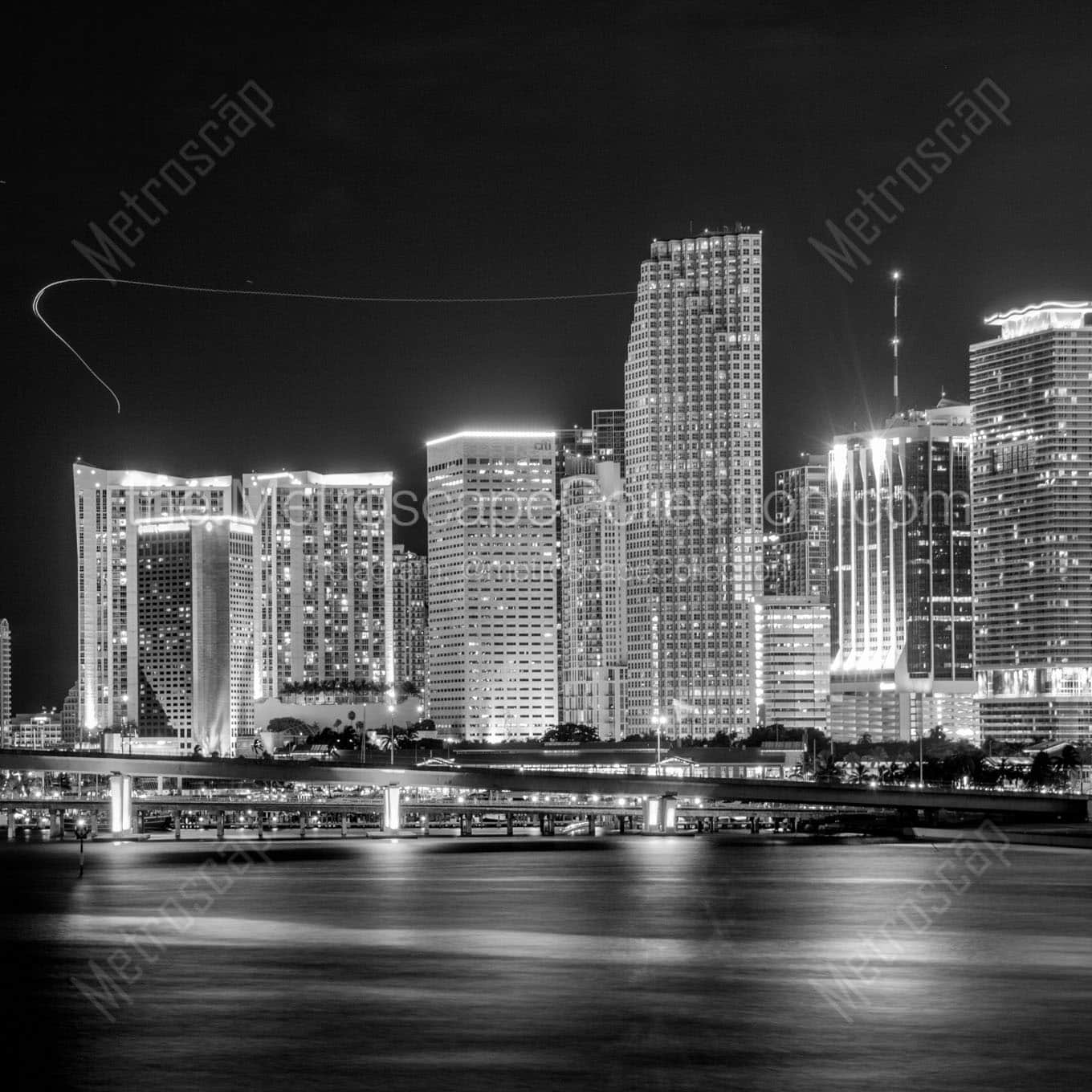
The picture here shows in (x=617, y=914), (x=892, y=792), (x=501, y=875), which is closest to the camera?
(x=617, y=914)

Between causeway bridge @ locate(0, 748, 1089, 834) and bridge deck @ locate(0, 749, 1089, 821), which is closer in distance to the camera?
bridge deck @ locate(0, 749, 1089, 821)

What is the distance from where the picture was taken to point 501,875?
131500 millimetres

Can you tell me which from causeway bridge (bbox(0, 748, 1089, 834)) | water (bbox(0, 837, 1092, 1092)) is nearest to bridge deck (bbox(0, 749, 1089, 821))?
causeway bridge (bbox(0, 748, 1089, 834))

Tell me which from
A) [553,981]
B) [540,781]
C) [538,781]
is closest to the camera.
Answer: [553,981]

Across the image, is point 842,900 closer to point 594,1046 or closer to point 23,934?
point 23,934

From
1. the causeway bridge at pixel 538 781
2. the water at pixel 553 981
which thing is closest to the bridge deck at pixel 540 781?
the causeway bridge at pixel 538 781

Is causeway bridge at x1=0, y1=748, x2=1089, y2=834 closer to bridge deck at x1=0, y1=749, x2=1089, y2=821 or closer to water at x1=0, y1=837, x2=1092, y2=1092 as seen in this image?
bridge deck at x1=0, y1=749, x2=1089, y2=821

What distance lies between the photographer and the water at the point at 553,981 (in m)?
53.9

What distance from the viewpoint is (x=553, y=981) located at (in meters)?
71.5

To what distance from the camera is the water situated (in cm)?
5394

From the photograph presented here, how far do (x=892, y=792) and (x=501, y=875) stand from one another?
57.1 m

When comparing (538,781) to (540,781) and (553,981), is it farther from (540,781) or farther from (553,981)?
(553,981)

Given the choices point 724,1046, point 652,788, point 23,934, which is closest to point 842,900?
point 23,934

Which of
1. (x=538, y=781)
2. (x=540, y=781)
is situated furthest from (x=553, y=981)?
(x=538, y=781)
